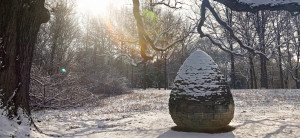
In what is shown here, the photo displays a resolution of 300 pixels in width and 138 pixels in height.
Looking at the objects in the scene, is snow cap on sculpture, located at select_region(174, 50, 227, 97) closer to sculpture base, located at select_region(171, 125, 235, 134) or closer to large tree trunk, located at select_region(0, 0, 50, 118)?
sculpture base, located at select_region(171, 125, 235, 134)

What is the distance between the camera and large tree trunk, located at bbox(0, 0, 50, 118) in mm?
3678

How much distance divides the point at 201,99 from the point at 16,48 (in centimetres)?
390

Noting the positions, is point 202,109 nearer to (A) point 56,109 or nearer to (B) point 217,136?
(B) point 217,136

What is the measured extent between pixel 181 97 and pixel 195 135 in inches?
37.3

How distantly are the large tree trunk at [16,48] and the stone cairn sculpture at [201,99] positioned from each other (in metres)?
3.29

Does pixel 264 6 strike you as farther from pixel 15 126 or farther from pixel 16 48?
pixel 15 126

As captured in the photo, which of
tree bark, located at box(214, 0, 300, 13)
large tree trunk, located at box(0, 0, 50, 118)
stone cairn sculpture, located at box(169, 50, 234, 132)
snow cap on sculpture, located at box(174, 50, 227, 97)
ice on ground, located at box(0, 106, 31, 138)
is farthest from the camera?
snow cap on sculpture, located at box(174, 50, 227, 97)

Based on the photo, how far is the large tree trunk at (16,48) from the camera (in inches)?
145

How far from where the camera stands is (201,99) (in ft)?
16.9

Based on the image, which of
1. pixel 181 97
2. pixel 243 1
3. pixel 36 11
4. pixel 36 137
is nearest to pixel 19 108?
pixel 36 137

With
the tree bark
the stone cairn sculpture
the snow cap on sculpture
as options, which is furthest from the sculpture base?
the tree bark

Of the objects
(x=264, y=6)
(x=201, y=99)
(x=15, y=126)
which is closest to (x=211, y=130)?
(x=201, y=99)

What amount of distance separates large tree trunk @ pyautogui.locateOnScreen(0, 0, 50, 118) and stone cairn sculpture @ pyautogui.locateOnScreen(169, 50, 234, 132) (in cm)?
329

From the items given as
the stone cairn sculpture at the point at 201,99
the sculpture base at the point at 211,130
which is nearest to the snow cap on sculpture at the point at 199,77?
the stone cairn sculpture at the point at 201,99
